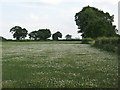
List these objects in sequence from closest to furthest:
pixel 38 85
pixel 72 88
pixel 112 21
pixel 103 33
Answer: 1. pixel 72 88
2. pixel 38 85
3. pixel 103 33
4. pixel 112 21

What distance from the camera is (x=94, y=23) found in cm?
5747

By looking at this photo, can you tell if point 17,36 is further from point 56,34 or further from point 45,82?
point 45,82

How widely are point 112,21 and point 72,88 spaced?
254 ft

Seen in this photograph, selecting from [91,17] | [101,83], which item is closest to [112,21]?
[91,17]

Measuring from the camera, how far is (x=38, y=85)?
7.37 meters

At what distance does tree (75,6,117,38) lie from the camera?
187ft

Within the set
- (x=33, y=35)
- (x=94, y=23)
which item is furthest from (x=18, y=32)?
(x=94, y=23)

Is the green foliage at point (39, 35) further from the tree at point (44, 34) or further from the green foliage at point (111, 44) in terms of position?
the green foliage at point (111, 44)

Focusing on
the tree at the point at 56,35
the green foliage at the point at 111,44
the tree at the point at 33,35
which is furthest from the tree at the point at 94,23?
the tree at the point at 33,35

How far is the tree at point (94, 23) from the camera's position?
187 ft

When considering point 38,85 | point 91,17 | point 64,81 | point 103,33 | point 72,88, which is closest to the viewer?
point 72,88

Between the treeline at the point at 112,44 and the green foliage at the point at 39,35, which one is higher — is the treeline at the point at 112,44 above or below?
below

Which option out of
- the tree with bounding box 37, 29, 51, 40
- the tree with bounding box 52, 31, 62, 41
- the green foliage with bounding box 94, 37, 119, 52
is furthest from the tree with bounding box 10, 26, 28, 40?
the green foliage with bounding box 94, 37, 119, 52

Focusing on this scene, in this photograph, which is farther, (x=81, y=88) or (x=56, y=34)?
(x=56, y=34)
